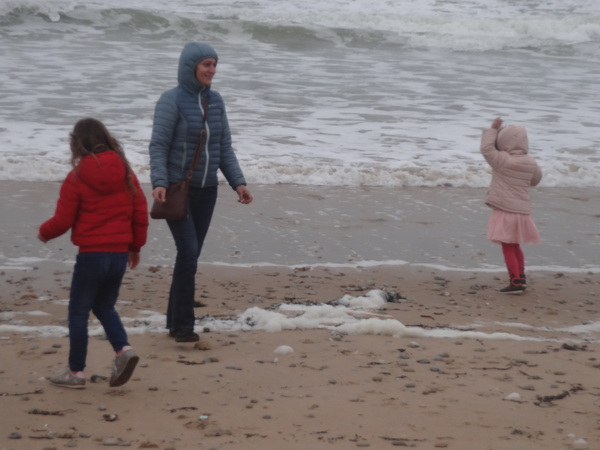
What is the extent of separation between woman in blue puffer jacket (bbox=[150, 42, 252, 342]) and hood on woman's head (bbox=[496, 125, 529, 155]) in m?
2.79

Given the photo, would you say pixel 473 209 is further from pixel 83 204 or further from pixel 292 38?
pixel 292 38

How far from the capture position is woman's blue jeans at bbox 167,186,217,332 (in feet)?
18.1

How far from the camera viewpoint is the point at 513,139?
7.61m

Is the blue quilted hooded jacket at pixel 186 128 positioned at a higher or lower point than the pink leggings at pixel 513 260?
higher

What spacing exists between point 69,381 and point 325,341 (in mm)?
1614

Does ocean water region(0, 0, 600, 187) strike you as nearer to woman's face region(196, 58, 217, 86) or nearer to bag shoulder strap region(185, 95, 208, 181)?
bag shoulder strap region(185, 95, 208, 181)

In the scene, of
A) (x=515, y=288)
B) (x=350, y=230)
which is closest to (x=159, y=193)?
(x=515, y=288)

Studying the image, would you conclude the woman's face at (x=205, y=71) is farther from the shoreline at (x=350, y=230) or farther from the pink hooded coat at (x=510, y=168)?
the pink hooded coat at (x=510, y=168)

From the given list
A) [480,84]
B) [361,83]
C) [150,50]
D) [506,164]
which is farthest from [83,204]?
[150,50]

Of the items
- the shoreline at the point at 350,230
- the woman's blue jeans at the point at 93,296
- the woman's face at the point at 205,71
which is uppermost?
Answer: the woman's face at the point at 205,71

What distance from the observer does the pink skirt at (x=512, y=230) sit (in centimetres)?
752

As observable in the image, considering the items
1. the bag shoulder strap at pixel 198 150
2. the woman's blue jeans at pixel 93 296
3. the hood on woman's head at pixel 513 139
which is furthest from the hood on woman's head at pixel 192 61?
the hood on woman's head at pixel 513 139

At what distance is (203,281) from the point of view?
290 inches

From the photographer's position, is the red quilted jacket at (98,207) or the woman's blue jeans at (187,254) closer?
the red quilted jacket at (98,207)
